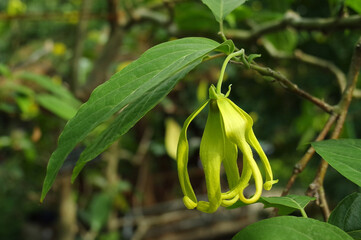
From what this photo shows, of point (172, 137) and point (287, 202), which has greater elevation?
point (287, 202)

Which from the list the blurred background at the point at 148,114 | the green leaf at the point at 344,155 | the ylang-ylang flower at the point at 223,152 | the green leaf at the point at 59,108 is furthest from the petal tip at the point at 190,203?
the green leaf at the point at 59,108

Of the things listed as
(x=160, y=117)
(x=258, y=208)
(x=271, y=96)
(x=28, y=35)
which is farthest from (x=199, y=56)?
(x=28, y=35)

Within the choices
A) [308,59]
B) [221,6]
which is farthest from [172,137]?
[221,6]

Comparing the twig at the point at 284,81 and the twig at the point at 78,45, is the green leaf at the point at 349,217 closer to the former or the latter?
the twig at the point at 284,81

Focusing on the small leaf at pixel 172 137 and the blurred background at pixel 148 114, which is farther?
the small leaf at pixel 172 137

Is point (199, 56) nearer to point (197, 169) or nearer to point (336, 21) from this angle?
point (336, 21)

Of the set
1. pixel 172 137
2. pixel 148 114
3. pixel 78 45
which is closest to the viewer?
pixel 78 45

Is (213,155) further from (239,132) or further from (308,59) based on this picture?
(308,59)
